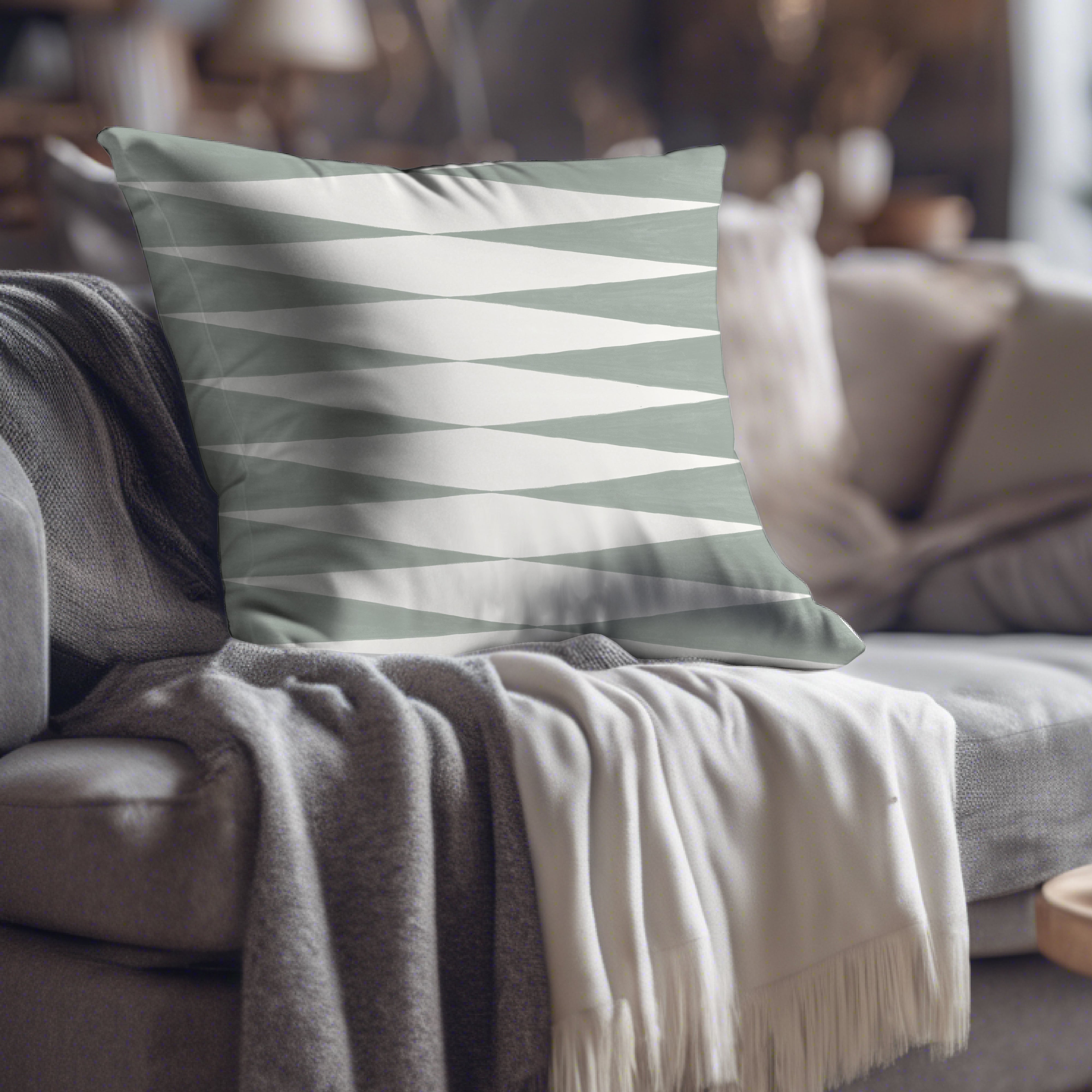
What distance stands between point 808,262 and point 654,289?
1.93 feet

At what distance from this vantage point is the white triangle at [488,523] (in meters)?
1.00

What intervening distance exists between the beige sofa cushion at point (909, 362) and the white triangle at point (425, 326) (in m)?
0.67

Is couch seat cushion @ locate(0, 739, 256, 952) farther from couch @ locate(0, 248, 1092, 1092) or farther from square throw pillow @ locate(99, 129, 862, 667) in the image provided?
square throw pillow @ locate(99, 129, 862, 667)

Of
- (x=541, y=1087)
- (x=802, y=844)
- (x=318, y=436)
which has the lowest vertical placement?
(x=541, y=1087)

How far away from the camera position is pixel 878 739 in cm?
94

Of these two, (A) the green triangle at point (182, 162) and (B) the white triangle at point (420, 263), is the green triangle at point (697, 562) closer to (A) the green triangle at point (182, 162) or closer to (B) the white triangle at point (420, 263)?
(B) the white triangle at point (420, 263)

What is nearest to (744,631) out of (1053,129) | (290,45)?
(290,45)

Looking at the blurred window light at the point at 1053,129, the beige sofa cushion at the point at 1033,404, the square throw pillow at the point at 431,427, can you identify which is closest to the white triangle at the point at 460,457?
the square throw pillow at the point at 431,427

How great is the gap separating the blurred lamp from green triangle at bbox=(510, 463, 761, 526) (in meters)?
2.05

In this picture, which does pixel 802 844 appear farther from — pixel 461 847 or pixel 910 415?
pixel 910 415

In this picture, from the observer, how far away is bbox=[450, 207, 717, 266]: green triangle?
1064mm

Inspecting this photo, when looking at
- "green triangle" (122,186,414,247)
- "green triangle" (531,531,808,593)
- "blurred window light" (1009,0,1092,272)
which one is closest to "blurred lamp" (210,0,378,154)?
"blurred window light" (1009,0,1092,272)

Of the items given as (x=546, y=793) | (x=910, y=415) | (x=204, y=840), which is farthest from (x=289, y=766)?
(x=910, y=415)

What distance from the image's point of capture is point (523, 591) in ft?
3.35
